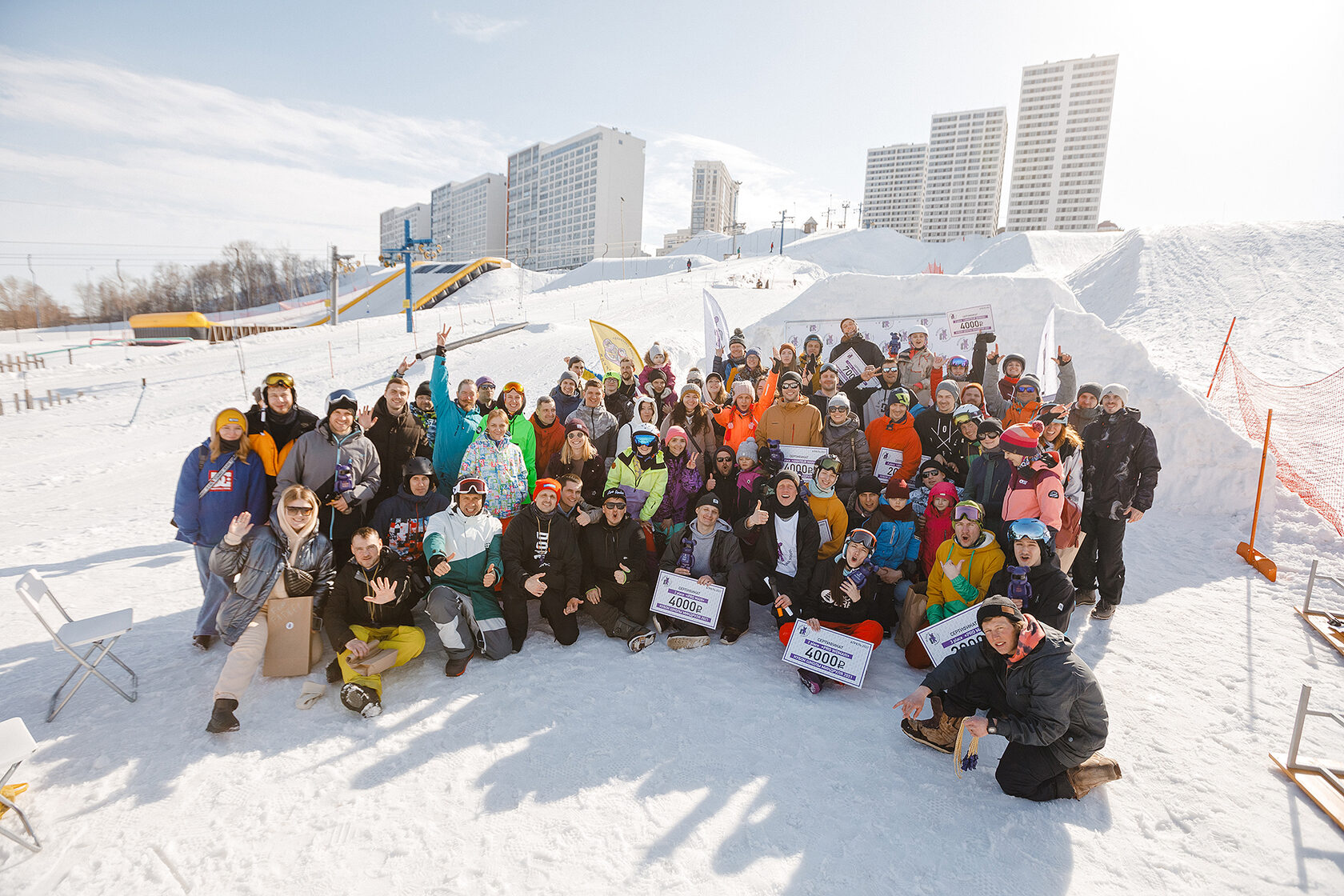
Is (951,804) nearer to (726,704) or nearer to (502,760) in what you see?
(726,704)

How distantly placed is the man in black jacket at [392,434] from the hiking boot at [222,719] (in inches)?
78.7

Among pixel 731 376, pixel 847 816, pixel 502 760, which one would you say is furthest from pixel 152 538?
pixel 847 816

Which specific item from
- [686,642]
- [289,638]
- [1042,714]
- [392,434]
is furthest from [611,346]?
[1042,714]

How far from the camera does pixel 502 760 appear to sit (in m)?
3.50

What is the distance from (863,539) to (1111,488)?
2.72m

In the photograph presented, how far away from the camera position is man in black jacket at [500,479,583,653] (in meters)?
4.77

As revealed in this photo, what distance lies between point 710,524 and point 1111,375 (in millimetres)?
9703

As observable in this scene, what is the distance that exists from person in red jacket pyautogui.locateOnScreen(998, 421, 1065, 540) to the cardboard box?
214 inches

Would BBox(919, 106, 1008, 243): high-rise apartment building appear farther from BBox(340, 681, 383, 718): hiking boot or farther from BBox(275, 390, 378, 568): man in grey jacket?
BBox(340, 681, 383, 718): hiking boot

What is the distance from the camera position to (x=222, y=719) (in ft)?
11.9

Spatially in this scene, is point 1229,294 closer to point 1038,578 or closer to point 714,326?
point 714,326

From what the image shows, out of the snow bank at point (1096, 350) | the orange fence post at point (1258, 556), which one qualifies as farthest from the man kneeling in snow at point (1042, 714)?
the snow bank at point (1096, 350)

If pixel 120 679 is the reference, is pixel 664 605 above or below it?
above

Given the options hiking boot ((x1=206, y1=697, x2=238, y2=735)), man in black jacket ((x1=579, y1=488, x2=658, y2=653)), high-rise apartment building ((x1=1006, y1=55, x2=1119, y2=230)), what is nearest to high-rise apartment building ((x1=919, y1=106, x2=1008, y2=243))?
high-rise apartment building ((x1=1006, y1=55, x2=1119, y2=230))
